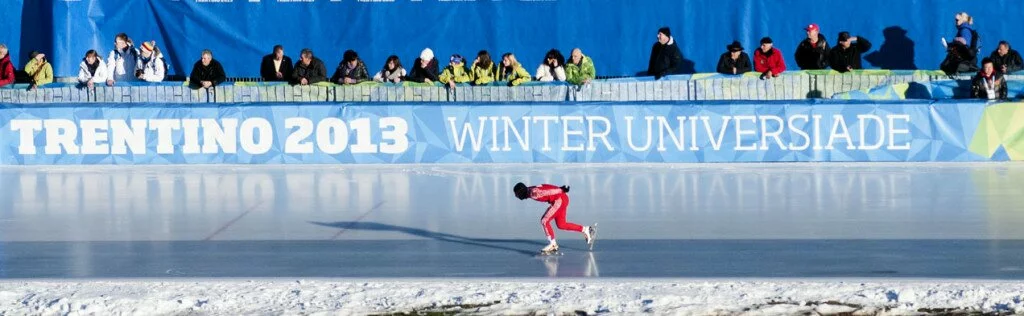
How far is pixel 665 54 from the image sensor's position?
22.1m

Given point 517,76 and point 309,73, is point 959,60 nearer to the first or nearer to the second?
point 517,76

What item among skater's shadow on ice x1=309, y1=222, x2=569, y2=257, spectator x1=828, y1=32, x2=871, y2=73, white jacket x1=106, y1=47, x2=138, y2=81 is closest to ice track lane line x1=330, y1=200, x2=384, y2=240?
skater's shadow on ice x1=309, y1=222, x2=569, y2=257

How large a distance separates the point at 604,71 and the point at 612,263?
40.7 feet

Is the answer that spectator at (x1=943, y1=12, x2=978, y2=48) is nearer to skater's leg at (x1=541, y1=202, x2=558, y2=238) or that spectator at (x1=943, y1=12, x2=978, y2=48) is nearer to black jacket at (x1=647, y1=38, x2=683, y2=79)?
black jacket at (x1=647, y1=38, x2=683, y2=79)

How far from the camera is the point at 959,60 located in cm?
2206

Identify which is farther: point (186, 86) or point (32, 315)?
point (186, 86)

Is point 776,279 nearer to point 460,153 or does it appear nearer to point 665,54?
point 460,153

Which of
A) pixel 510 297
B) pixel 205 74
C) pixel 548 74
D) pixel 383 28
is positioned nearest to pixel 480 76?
pixel 548 74

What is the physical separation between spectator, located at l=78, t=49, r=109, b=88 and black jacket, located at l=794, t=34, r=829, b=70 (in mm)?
9106

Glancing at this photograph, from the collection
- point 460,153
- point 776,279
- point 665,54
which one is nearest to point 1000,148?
point 665,54

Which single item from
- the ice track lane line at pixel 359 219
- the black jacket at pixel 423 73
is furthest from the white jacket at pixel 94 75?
the ice track lane line at pixel 359 219

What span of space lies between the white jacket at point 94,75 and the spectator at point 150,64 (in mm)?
536

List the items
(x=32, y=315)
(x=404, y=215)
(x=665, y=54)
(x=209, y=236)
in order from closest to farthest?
(x=32, y=315), (x=209, y=236), (x=404, y=215), (x=665, y=54)

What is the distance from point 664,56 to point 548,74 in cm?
152
